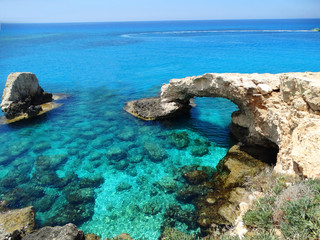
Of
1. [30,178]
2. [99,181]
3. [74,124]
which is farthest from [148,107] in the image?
[30,178]

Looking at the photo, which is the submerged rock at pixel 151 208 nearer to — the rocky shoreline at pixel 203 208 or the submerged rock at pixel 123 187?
the rocky shoreline at pixel 203 208

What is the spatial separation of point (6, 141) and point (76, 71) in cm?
2480

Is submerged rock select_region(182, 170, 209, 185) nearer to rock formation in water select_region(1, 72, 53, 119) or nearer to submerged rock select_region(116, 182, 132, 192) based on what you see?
submerged rock select_region(116, 182, 132, 192)

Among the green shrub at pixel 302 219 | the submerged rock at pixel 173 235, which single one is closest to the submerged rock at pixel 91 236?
the submerged rock at pixel 173 235

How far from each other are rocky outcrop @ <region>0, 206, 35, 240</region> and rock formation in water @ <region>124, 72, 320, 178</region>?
11066 mm

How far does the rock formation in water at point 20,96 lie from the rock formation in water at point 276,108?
13.3 metres

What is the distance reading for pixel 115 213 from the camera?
35.0 ft

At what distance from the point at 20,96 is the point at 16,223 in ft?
51.8

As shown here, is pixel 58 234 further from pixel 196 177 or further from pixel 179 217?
pixel 196 177

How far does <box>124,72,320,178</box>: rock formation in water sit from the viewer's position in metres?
8.39

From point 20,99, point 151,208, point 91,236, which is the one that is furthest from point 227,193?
point 20,99

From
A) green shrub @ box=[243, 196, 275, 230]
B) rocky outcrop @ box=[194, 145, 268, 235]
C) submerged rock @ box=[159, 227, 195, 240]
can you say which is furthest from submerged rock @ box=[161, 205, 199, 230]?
green shrub @ box=[243, 196, 275, 230]

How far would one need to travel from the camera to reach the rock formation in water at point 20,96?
20797mm

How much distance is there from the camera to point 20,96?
71.7ft
